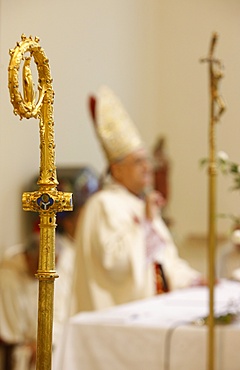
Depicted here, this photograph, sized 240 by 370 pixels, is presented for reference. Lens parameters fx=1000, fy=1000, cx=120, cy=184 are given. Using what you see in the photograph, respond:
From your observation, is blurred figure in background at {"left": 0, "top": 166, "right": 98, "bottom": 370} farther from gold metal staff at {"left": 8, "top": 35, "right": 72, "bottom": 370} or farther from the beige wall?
gold metal staff at {"left": 8, "top": 35, "right": 72, "bottom": 370}

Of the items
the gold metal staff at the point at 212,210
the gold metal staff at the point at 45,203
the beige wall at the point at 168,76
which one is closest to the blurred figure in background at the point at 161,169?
the beige wall at the point at 168,76

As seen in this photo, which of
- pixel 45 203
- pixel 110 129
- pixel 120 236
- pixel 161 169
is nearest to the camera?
pixel 45 203

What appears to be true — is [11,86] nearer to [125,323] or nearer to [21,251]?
[125,323]

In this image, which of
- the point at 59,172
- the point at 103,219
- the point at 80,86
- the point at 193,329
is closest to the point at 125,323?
the point at 193,329

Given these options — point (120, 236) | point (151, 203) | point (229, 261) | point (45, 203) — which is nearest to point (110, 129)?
point (151, 203)

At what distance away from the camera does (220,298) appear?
4.59m

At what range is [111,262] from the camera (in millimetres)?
5242

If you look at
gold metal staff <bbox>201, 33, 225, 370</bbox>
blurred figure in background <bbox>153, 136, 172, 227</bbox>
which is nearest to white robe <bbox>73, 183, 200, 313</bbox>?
gold metal staff <bbox>201, 33, 225, 370</bbox>

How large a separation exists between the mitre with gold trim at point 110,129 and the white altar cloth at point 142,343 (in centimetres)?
181

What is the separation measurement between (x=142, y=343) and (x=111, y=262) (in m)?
1.52

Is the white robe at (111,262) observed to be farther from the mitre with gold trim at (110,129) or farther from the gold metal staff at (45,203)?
the gold metal staff at (45,203)

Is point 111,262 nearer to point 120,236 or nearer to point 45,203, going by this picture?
A: point 120,236

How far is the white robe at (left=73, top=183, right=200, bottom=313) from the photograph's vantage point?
5270 mm

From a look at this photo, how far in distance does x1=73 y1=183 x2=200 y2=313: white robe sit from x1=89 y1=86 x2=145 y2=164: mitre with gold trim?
1.15 feet
